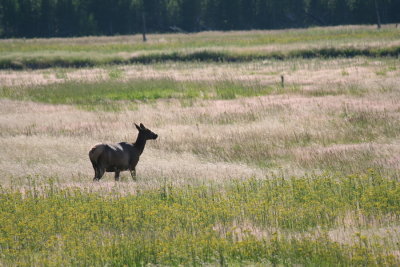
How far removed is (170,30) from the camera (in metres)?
134

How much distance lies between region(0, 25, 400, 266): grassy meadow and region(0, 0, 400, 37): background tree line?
81.2m

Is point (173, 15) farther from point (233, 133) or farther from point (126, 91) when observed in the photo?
point (233, 133)

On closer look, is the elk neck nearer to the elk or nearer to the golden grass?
the elk

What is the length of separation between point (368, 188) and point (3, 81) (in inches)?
1326

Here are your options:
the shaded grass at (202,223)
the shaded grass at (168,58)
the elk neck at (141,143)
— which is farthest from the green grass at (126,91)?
the shaded grass at (202,223)

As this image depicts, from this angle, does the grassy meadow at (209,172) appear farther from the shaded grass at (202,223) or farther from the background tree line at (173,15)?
the background tree line at (173,15)

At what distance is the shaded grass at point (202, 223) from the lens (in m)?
10.4

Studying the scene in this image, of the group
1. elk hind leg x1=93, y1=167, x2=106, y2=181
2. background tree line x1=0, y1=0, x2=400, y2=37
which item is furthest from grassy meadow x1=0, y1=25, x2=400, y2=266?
background tree line x1=0, y1=0, x2=400, y2=37

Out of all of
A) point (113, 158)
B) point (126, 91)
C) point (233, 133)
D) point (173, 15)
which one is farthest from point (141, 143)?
point (173, 15)

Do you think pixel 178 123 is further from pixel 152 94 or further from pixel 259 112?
pixel 152 94

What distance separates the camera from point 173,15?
13162 centimetres

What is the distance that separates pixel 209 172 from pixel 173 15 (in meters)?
117

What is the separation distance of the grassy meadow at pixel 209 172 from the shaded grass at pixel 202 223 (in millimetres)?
38

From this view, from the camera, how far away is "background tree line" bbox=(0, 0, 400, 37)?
121 m
